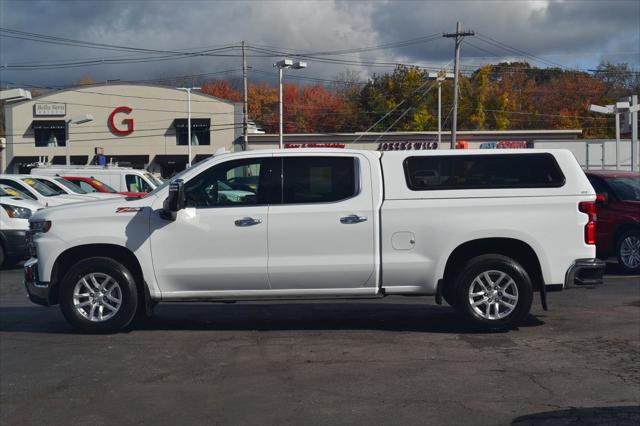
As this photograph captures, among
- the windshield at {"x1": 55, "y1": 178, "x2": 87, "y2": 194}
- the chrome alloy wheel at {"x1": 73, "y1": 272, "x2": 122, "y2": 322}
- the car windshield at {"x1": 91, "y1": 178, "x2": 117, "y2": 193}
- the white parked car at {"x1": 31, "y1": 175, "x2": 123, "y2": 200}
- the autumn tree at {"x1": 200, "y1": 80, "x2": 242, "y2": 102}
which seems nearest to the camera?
the chrome alloy wheel at {"x1": 73, "y1": 272, "x2": 122, "y2": 322}

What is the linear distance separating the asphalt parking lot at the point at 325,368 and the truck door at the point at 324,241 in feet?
2.08

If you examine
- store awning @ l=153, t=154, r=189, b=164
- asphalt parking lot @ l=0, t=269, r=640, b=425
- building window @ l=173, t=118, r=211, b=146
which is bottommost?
asphalt parking lot @ l=0, t=269, r=640, b=425

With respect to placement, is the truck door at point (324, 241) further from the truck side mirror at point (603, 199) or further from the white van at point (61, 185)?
the white van at point (61, 185)

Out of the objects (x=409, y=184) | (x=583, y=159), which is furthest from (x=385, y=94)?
(x=409, y=184)

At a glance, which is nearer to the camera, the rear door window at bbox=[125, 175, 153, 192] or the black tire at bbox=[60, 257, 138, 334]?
the black tire at bbox=[60, 257, 138, 334]

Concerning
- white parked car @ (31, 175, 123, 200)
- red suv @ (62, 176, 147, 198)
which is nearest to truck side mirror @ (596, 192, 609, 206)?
white parked car @ (31, 175, 123, 200)

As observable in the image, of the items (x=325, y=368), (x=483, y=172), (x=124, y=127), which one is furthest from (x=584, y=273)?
(x=124, y=127)

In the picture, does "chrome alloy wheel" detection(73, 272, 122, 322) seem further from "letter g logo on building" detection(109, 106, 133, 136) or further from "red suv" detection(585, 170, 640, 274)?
"letter g logo on building" detection(109, 106, 133, 136)

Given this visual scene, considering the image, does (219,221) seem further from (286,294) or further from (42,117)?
(42,117)

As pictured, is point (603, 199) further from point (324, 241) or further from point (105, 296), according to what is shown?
point (105, 296)

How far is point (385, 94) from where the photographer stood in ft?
223

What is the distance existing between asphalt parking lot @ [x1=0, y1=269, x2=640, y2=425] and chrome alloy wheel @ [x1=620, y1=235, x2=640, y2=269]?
3.24 m

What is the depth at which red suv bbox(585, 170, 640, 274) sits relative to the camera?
13688 millimetres

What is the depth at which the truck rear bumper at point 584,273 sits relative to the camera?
8883 mm
